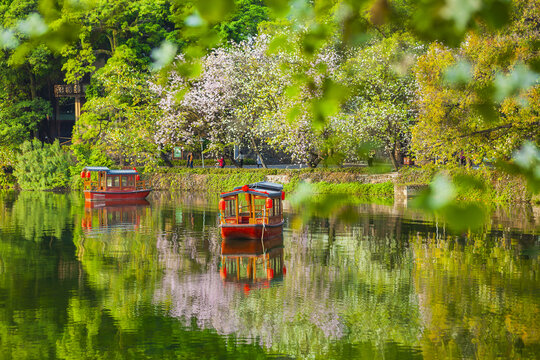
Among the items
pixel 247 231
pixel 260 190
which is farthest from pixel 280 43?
pixel 260 190

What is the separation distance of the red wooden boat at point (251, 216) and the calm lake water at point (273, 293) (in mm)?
595

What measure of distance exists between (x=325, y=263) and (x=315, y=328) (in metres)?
8.85

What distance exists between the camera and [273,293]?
63.0 ft

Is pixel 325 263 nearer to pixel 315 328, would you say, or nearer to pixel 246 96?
pixel 315 328

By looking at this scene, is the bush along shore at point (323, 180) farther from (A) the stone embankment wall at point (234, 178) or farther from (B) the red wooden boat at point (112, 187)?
(B) the red wooden boat at point (112, 187)

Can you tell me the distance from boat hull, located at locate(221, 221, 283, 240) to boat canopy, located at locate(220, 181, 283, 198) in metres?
1.37

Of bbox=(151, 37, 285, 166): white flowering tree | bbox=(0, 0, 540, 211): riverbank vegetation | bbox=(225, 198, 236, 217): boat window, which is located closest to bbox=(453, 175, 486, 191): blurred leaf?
bbox=(0, 0, 540, 211): riverbank vegetation

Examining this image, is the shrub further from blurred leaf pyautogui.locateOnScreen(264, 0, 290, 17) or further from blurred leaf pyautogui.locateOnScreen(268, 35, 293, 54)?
blurred leaf pyautogui.locateOnScreen(264, 0, 290, 17)

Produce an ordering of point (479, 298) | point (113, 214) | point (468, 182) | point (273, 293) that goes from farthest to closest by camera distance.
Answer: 1. point (113, 214)
2. point (273, 293)
3. point (479, 298)
4. point (468, 182)

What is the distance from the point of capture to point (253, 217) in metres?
29.8

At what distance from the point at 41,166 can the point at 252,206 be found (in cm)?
3797

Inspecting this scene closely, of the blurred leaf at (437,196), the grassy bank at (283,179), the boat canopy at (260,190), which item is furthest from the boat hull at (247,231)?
the blurred leaf at (437,196)

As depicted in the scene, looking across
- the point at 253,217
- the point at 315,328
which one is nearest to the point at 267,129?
the point at 253,217

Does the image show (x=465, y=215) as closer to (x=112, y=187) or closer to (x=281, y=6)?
(x=281, y=6)
